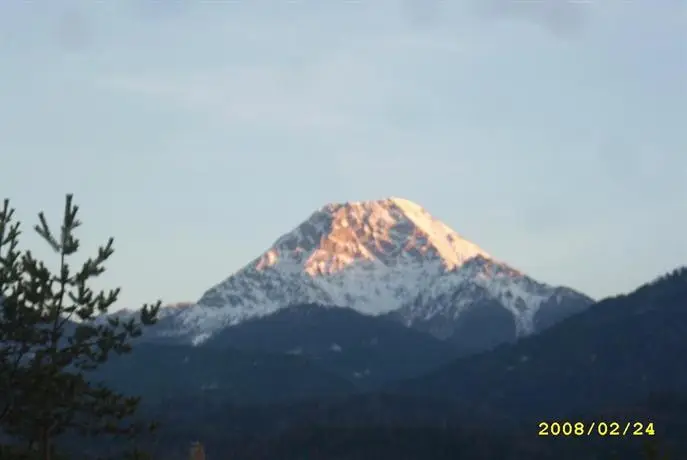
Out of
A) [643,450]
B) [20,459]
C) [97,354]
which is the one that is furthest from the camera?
[97,354]

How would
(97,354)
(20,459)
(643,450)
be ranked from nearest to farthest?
(643,450) < (20,459) < (97,354)

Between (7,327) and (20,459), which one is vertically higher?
(7,327)

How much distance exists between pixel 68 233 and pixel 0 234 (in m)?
2.89

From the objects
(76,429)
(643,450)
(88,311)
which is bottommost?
(643,450)

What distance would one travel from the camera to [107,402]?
2506 inches

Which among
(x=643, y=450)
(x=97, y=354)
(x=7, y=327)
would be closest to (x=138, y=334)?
(x=97, y=354)

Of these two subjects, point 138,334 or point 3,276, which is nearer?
point 3,276

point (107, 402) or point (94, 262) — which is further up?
point (94, 262)

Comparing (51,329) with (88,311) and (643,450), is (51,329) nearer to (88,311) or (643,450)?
(88,311)

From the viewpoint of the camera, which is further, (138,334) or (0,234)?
(138,334)

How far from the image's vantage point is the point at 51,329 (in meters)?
61.4

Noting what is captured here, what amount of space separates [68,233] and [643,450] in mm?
25147

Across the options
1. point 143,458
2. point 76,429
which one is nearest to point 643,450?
point 143,458

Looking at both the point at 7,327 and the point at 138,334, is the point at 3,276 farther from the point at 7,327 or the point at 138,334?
the point at 138,334
